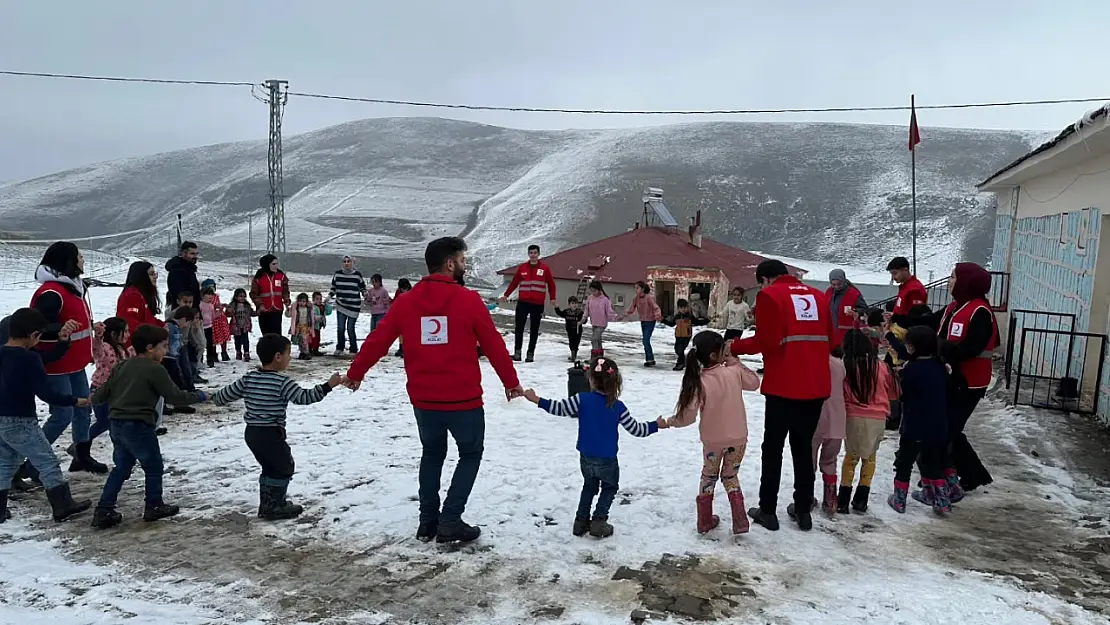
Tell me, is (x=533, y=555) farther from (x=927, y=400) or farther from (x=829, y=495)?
(x=927, y=400)

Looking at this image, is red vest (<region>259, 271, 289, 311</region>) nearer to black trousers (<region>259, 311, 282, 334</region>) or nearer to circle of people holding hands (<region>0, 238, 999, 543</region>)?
black trousers (<region>259, 311, 282, 334</region>)

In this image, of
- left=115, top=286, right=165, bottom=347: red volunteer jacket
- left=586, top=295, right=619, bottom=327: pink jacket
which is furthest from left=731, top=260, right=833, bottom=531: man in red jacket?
left=586, top=295, right=619, bottom=327: pink jacket

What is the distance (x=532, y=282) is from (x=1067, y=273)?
8072 mm

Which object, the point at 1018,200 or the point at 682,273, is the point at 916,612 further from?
the point at 682,273

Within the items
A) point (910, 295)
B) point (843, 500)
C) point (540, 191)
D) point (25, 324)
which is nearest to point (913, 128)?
point (910, 295)

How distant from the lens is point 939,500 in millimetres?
5746

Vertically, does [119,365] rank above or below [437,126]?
below

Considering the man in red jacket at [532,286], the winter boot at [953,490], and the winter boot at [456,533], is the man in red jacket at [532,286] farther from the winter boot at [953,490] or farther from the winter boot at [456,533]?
the winter boot at [456,533]

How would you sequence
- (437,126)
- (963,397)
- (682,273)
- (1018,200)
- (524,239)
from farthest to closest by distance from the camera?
(437,126) < (524,239) < (682,273) < (1018,200) < (963,397)

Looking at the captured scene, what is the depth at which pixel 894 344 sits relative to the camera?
8.45m

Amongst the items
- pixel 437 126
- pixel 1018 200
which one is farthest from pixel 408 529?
pixel 437 126

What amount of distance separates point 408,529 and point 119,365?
7.81 feet

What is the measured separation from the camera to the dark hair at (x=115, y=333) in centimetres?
661

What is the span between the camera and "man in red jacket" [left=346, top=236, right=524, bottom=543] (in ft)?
15.5
